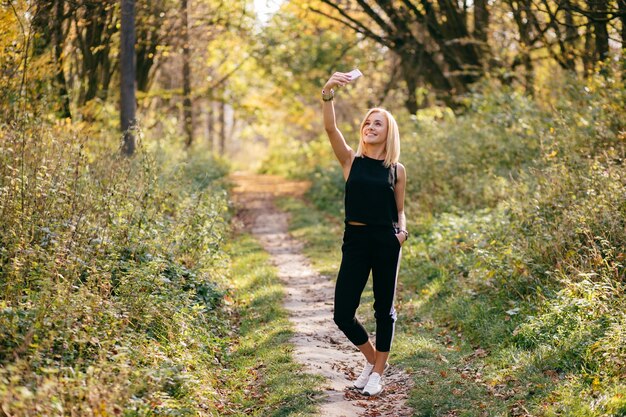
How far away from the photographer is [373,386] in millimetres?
6238

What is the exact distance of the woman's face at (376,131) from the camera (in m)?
5.88

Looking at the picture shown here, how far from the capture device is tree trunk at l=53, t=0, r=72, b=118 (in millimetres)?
12375

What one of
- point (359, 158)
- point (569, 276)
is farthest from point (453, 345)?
point (359, 158)

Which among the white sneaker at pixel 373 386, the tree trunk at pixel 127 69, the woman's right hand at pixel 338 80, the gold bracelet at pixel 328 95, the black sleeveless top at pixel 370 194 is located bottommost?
the white sneaker at pixel 373 386

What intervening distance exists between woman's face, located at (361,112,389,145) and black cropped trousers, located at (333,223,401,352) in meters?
0.72

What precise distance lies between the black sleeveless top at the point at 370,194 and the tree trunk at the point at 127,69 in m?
8.19

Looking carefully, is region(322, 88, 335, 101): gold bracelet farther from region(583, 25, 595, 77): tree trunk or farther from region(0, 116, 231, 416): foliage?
region(583, 25, 595, 77): tree trunk

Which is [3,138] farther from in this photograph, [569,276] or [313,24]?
[313,24]

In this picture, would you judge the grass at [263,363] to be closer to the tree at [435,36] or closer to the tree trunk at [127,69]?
the tree trunk at [127,69]

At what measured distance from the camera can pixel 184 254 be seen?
895 centimetres

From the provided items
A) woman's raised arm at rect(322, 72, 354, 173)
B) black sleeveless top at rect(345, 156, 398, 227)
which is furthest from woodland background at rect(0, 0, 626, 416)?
woman's raised arm at rect(322, 72, 354, 173)

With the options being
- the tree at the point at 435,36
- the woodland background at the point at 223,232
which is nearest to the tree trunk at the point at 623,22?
the woodland background at the point at 223,232

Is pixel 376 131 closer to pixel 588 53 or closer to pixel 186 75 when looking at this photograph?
pixel 588 53

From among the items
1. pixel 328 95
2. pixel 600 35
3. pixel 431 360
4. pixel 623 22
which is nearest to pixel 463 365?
pixel 431 360
